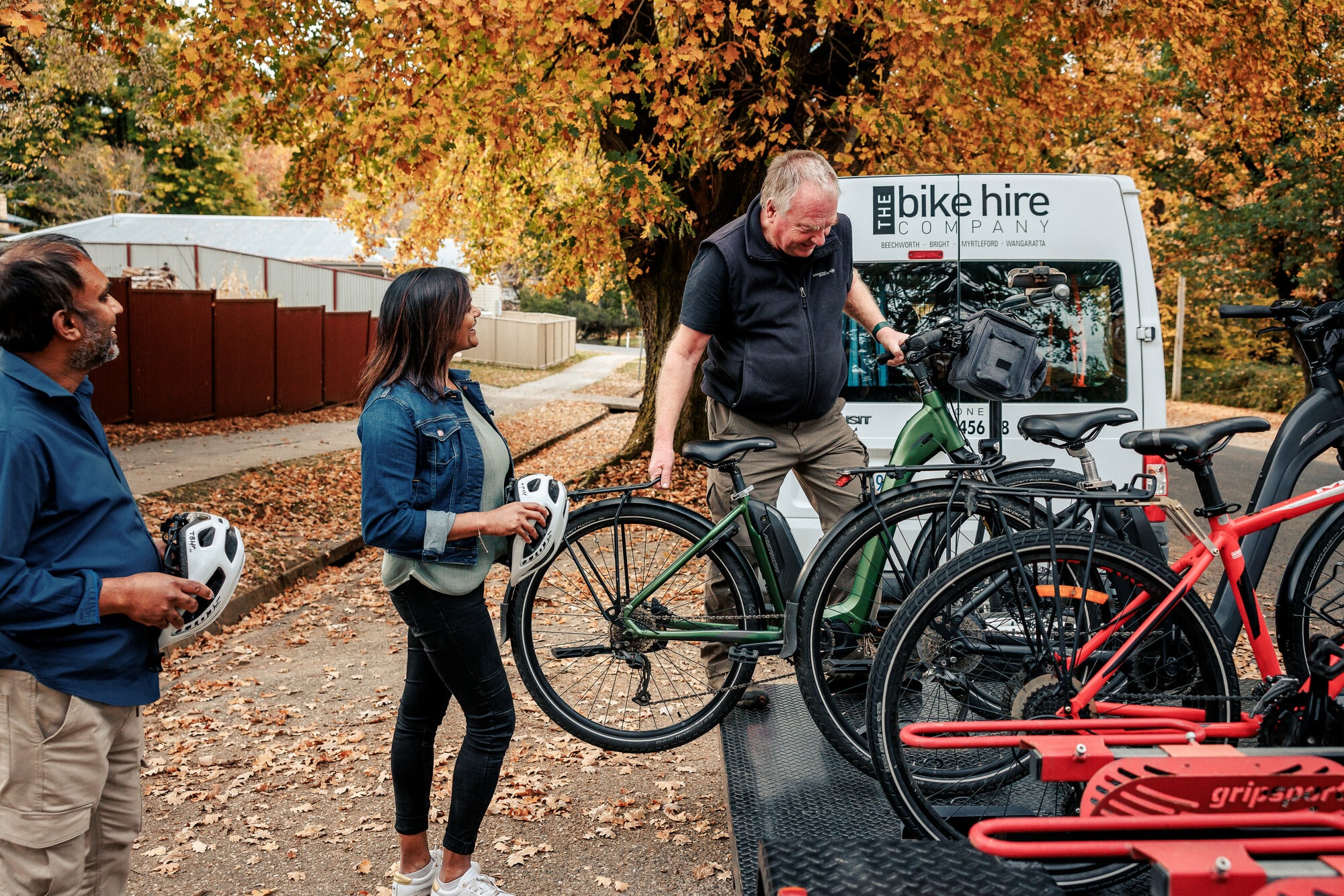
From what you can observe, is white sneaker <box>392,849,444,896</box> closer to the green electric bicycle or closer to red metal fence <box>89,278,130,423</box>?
the green electric bicycle

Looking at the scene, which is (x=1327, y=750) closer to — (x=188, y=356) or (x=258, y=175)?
(x=188, y=356)

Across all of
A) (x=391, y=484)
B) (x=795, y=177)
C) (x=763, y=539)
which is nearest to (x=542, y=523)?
(x=391, y=484)

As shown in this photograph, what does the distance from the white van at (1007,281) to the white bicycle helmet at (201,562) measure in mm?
2978

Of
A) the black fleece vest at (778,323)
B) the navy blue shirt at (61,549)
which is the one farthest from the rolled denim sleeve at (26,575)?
the black fleece vest at (778,323)

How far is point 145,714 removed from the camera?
18.3 feet

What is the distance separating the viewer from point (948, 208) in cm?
538

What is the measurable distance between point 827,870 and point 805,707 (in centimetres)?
226

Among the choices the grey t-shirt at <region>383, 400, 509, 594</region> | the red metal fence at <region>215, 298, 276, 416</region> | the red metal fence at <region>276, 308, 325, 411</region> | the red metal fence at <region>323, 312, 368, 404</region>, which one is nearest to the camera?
the grey t-shirt at <region>383, 400, 509, 594</region>

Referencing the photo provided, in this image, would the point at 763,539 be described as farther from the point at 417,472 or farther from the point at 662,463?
the point at 417,472

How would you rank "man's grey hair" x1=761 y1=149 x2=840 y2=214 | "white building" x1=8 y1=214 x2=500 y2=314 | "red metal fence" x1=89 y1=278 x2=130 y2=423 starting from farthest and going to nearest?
"white building" x1=8 y1=214 x2=500 y2=314
"red metal fence" x1=89 y1=278 x2=130 y2=423
"man's grey hair" x1=761 y1=149 x2=840 y2=214

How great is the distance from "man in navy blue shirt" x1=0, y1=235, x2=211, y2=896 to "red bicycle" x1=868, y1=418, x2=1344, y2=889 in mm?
1884

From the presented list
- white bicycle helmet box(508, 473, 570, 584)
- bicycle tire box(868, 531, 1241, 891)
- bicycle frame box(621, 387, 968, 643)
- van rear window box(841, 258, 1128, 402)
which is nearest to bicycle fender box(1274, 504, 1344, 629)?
bicycle tire box(868, 531, 1241, 891)

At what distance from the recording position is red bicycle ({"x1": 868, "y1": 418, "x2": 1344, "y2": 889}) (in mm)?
2820

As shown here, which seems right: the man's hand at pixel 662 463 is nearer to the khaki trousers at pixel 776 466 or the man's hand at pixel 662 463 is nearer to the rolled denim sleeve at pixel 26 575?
the khaki trousers at pixel 776 466
